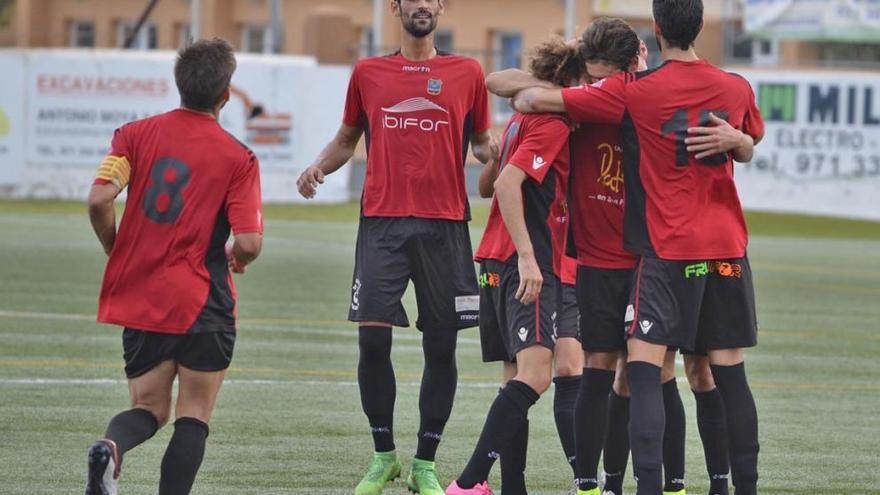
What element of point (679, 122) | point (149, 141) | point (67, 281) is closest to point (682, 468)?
point (679, 122)

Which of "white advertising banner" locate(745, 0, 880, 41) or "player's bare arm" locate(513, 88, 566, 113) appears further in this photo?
"white advertising banner" locate(745, 0, 880, 41)

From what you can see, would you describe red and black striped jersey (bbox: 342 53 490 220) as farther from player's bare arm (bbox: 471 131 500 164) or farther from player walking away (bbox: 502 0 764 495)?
player walking away (bbox: 502 0 764 495)

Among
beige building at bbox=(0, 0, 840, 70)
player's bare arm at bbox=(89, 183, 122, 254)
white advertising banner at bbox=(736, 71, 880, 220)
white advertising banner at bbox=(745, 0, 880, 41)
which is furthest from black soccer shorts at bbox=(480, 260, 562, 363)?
beige building at bbox=(0, 0, 840, 70)

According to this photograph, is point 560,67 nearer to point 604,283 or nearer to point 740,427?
point 604,283

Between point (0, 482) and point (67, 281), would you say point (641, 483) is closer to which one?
point (0, 482)

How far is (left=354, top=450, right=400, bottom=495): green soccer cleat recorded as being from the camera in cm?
816

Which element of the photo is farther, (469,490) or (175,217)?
(469,490)

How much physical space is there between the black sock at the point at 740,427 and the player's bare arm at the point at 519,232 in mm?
815

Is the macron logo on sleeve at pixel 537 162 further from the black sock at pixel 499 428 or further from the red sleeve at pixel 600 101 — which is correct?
the black sock at pixel 499 428

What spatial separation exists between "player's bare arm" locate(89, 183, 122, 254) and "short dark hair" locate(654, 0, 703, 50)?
87.2 inches

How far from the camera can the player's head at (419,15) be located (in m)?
8.35

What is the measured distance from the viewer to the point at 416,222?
8.37 metres

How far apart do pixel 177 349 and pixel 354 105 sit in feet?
6.71

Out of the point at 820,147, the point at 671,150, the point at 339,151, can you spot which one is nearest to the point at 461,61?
the point at 339,151
